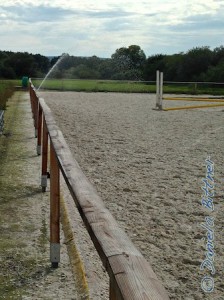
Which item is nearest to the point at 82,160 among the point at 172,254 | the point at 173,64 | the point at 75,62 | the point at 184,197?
the point at 184,197

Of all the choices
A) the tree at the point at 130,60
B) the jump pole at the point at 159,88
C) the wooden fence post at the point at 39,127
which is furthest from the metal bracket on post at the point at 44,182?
the tree at the point at 130,60

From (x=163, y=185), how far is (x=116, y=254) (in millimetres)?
3483

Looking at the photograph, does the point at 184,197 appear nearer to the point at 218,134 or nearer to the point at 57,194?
the point at 57,194

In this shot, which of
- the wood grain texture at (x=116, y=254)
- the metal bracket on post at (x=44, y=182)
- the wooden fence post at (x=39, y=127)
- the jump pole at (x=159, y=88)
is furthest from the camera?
the jump pole at (x=159, y=88)

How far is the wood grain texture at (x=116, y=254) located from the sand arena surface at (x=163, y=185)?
3.00 feet

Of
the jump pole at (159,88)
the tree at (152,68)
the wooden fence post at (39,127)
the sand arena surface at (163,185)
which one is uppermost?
the tree at (152,68)

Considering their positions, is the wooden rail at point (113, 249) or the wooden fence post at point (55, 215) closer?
the wooden rail at point (113, 249)

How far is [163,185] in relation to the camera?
4.73 m

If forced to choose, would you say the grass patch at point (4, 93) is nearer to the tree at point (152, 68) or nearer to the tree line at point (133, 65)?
the tree line at point (133, 65)

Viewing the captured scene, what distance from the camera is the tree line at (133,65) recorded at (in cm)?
3334

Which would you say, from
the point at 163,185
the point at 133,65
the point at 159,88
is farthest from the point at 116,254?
the point at 133,65

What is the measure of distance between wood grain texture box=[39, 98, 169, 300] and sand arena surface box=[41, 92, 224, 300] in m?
0.91

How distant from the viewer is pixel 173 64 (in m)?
39.6

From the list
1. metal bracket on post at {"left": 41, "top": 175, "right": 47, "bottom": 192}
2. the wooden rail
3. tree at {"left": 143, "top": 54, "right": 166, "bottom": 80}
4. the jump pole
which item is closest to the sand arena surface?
metal bracket on post at {"left": 41, "top": 175, "right": 47, "bottom": 192}
